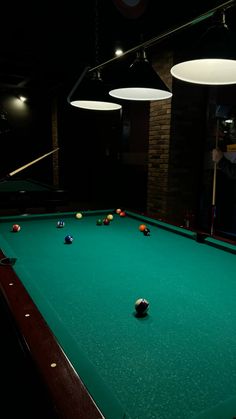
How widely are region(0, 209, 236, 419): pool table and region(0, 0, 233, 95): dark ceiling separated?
5.49 ft

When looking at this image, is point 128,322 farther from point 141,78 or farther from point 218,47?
point 141,78

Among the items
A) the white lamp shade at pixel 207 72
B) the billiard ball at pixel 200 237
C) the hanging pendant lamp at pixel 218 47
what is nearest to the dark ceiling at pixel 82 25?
the white lamp shade at pixel 207 72

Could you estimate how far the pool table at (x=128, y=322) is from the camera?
76 centimetres

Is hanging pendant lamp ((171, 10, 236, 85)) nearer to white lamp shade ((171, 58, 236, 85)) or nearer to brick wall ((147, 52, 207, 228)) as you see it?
white lamp shade ((171, 58, 236, 85))

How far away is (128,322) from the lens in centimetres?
113

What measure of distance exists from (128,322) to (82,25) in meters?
3.22

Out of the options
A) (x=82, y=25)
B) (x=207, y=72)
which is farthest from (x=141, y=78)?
(x=82, y=25)

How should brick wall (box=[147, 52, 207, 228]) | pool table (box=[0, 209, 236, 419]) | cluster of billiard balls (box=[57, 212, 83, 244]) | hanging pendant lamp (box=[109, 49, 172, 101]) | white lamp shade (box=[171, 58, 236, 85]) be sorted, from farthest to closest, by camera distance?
brick wall (box=[147, 52, 207, 228])
cluster of billiard balls (box=[57, 212, 83, 244])
white lamp shade (box=[171, 58, 236, 85])
hanging pendant lamp (box=[109, 49, 172, 101])
pool table (box=[0, 209, 236, 419])

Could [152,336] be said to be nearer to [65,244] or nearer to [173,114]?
[65,244]

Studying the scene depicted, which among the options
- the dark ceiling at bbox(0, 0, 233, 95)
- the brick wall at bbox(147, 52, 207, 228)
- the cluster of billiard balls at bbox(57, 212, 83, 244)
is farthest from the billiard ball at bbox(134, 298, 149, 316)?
the brick wall at bbox(147, 52, 207, 228)

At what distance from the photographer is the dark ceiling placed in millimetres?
2959

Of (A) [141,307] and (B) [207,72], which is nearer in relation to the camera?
(A) [141,307]

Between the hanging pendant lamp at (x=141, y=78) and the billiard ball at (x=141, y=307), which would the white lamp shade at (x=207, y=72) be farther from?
the billiard ball at (x=141, y=307)

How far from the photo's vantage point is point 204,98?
464cm
